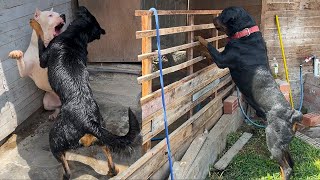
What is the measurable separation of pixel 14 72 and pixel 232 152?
3115 millimetres

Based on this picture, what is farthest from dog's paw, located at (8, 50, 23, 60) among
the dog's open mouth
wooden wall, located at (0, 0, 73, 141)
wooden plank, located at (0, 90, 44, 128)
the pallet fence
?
the pallet fence

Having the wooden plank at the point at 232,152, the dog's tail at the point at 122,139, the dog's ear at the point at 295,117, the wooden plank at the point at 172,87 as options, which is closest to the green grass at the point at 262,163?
the wooden plank at the point at 232,152

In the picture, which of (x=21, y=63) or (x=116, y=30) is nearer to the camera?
(x=21, y=63)

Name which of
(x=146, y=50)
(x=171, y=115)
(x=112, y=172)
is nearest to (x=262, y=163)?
(x=171, y=115)

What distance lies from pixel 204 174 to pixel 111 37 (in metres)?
3.50

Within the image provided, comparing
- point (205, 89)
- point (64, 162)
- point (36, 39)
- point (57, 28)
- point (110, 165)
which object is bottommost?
point (110, 165)

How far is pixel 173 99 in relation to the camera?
13.1 feet

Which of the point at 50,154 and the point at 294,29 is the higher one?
the point at 294,29

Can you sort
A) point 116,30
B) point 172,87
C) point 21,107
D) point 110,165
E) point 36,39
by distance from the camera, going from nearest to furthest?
point 110,165
point 172,87
point 36,39
point 21,107
point 116,30

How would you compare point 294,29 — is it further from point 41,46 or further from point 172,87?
point 41,46

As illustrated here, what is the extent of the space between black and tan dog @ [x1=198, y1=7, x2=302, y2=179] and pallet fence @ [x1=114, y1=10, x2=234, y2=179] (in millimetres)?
450

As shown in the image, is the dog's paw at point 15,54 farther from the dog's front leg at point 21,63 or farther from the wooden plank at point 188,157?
the wooden plank at point 188,157

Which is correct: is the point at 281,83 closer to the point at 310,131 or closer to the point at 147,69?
the point at 310,131

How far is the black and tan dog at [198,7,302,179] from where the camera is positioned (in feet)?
13.6
